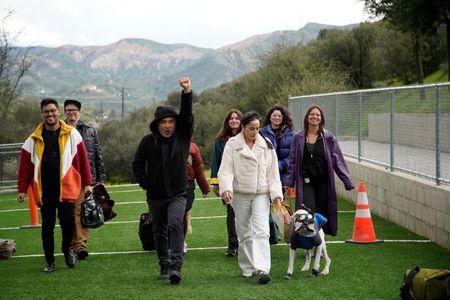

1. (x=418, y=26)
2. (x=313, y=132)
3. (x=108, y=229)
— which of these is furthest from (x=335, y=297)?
(x=418, y=26)

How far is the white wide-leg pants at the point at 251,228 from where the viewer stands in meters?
9.66

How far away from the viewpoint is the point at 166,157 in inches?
379

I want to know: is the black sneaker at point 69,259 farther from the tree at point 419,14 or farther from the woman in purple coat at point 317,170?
the tree at point 419,14

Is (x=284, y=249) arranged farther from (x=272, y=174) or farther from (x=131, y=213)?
(x=131, y=213)

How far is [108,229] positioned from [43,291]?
19.3 feet

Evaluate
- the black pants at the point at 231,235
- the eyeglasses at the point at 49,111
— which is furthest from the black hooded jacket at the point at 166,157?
the black pants at the point at 231,235

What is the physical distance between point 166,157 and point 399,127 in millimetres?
5931

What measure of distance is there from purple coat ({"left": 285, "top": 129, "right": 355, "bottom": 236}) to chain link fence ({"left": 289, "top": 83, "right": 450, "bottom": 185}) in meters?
1.83

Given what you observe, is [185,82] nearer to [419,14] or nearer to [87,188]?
[87,188]

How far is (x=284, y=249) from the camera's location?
11914mm

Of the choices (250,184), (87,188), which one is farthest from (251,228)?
(87,188)

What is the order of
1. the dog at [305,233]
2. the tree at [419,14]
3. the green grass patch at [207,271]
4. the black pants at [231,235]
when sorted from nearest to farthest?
the green grass patch at [207,271], the dog at [305,233], the black pants at [231,235], the tree at [419,14]

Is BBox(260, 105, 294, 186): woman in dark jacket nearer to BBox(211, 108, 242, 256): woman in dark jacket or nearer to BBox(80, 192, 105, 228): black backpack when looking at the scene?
BBox(211, 108, 242, 256): woman in dark jacket

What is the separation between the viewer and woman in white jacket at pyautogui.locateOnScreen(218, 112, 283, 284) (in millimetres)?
9758
